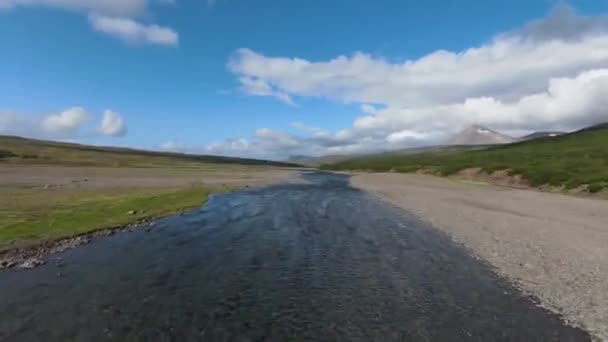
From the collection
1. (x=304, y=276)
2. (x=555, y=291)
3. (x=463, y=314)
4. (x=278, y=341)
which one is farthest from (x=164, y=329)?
(x=555, y=291)

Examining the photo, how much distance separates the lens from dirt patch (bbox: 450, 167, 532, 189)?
90.5 meters

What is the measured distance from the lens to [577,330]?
15062 millimetres

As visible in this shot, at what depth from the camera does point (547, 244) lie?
28844mm

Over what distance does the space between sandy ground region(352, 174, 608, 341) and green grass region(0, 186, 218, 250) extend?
28.1 metres

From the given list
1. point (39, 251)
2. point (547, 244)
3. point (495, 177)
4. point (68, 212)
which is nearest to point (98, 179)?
point (68, 212)

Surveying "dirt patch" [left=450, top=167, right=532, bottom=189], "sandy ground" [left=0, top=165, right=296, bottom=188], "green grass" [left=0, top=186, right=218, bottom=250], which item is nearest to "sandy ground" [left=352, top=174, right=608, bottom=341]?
"green grass" [left=0, top=186, right=218, bottom=250]

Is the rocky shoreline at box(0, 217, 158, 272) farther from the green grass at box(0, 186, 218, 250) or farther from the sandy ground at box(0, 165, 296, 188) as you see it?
the sandy ground at box(0, 165, 296, 188)

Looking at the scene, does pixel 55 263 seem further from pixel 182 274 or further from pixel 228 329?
pixel 228 329

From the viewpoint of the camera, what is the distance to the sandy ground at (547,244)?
18.0m

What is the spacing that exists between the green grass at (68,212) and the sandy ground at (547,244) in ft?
92.0

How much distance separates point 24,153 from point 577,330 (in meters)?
218

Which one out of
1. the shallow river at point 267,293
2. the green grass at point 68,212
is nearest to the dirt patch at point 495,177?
the shallow river at point 267,293

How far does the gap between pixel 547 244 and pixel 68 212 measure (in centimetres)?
3912

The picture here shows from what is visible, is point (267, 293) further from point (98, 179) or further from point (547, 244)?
point (98, 179)
